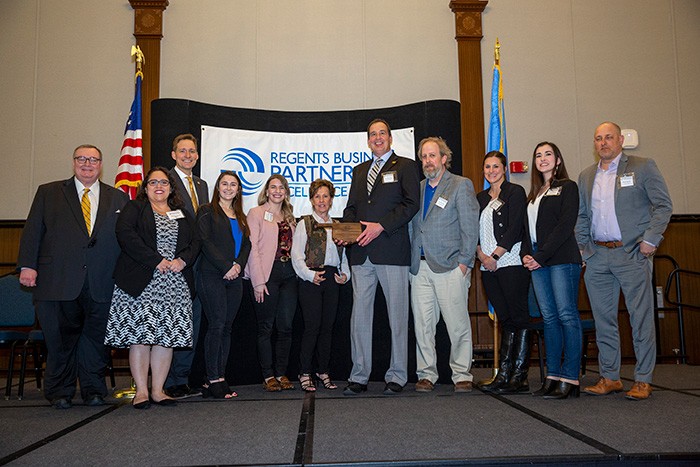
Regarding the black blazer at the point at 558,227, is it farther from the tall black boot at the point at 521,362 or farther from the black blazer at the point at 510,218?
the tall black boot at the point at 521,362

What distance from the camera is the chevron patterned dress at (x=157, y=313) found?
3.43m

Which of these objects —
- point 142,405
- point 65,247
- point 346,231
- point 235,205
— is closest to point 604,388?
point 346,231

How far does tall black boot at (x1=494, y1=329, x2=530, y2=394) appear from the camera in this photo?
12.7 feet

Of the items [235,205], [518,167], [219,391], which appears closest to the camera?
[219,391]

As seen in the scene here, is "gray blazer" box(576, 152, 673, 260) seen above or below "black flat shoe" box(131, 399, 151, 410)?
above

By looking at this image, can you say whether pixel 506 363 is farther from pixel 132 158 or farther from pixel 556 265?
pixel 132 158

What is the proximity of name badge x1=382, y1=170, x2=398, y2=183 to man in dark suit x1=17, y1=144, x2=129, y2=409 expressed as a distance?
1.84 metres

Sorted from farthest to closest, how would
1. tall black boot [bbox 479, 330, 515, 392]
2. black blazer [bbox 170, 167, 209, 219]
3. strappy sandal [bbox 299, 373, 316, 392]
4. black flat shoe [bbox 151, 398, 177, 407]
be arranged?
black blazer [bbox 170, 167, 209, 219]
strappy sandal [bbox 299, 373, 316, 392]
tall black boot [bbox 479, 330, 515, 392]
black flat shoe [bbox 151, 398, 177, 407]

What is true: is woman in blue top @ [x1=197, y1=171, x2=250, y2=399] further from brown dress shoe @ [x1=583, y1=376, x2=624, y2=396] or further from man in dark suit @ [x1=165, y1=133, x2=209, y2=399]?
brown dress shoe @ [x1=583, y1=376, x2=624, y2=396]

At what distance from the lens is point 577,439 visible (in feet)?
8.25

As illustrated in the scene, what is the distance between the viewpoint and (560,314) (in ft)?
12.1

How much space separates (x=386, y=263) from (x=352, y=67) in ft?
12.1

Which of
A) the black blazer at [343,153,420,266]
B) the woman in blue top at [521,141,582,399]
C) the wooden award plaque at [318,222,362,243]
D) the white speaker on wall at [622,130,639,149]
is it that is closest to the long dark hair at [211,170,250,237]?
the wooden award plaque at [318,222,362,243]

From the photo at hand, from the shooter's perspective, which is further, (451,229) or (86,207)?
(451,229)
